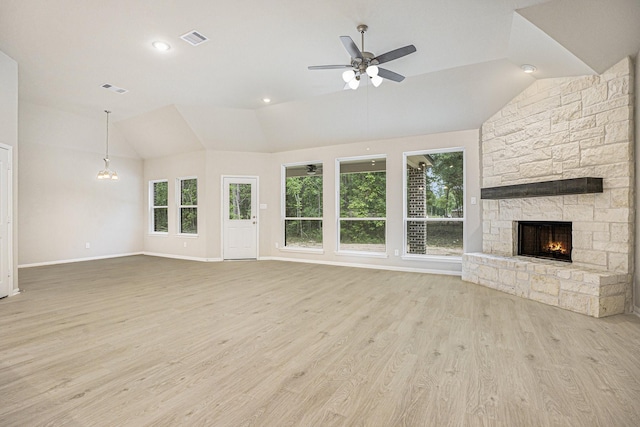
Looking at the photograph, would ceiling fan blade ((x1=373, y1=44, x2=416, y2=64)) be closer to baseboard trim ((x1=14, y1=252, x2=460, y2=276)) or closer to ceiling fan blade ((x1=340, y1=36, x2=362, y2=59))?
ceiling fan blade ((x1=340, y1=36, x2=362, y2=59))

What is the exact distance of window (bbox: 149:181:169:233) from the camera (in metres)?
8.55

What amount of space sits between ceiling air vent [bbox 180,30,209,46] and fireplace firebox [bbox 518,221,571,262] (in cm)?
529

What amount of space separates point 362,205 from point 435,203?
150 centimetres

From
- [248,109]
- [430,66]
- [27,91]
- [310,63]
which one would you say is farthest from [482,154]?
[27,91]

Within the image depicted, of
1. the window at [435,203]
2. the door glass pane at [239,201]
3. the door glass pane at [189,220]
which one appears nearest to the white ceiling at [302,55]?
the window at [435,203]

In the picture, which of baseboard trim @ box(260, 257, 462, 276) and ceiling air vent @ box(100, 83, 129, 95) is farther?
baseboard trim @ box(260, 257, 462, 276)

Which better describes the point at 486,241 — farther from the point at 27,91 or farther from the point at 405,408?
the point at 27,91

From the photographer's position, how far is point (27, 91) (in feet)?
18.2

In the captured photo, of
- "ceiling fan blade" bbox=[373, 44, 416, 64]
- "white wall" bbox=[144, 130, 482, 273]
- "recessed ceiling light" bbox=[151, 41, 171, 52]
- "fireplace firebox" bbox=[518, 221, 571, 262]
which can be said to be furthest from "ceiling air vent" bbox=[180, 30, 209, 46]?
"fireplace firebox" bbox=[518, 221, 571, 262]

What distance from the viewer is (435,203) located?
6.21 m

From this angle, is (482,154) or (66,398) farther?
(482,154)

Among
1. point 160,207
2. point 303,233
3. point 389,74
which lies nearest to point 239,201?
point 303,233

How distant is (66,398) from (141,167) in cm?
815

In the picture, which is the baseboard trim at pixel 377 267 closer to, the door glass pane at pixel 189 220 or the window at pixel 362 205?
the window at pixel 362 205
